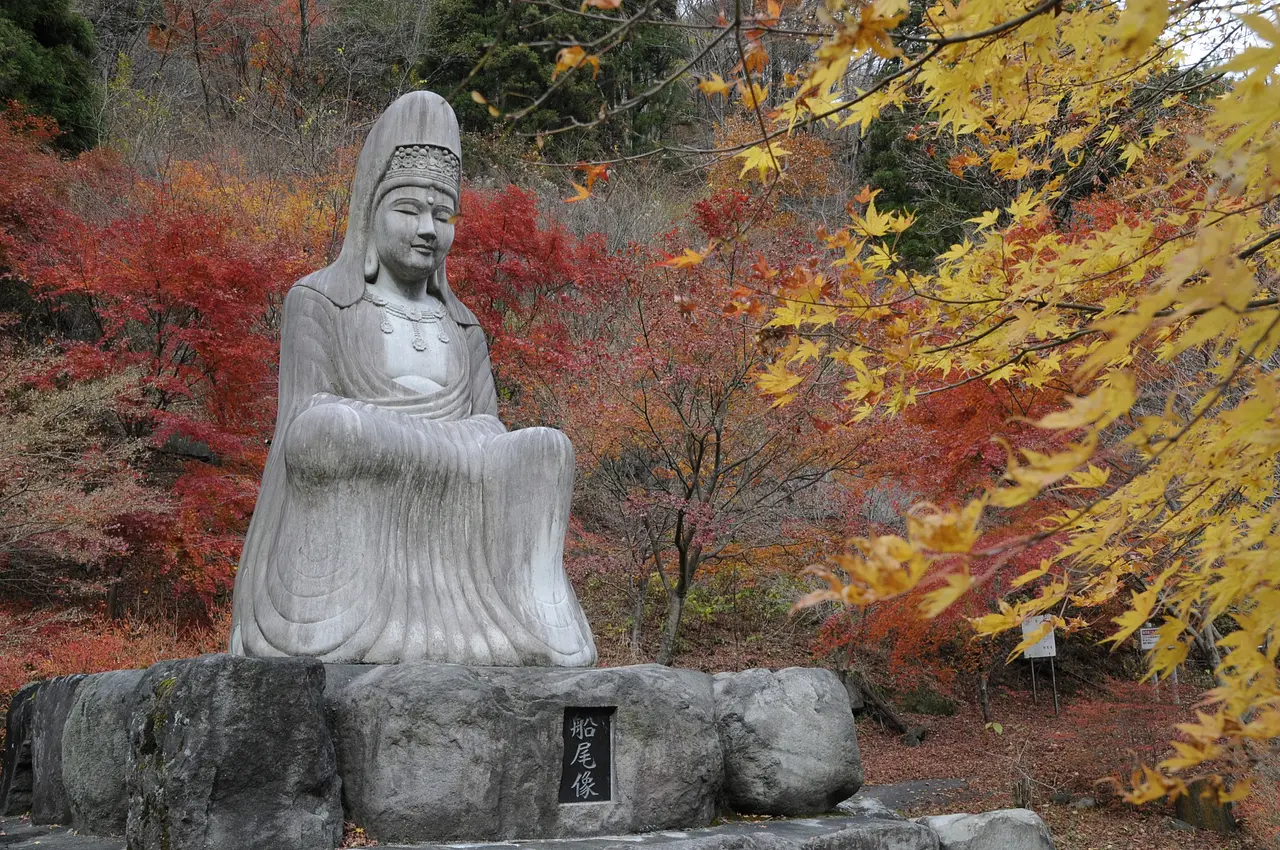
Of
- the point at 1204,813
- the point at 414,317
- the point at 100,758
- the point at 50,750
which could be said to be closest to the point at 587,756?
the point at 100,758

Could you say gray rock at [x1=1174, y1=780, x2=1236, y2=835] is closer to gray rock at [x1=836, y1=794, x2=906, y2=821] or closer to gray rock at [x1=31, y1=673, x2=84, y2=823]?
gray rock at [x1=836, y1=794, x2=906, y2=821]

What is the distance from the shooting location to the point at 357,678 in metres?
4.39

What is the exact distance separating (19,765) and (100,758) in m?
1.39

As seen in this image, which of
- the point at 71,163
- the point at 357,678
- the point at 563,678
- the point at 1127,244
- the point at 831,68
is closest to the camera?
the point at 831,68

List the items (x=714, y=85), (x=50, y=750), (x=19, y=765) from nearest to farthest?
(x=714, y=85) → (x=50, y=750) → (x=19, y=765)

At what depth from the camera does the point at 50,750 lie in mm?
5375

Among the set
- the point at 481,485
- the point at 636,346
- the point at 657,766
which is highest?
the point at 636,346

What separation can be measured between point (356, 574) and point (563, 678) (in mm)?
1129

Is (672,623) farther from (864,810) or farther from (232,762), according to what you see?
(232,762)

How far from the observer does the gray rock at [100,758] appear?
15.4 feet

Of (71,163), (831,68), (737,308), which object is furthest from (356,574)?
(71,163)

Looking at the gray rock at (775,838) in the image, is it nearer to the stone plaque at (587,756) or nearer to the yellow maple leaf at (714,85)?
the stone plaque at (587,756)

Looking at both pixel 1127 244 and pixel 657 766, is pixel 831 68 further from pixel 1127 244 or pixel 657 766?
pixel 657 766

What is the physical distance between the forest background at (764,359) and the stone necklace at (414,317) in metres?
1.58
